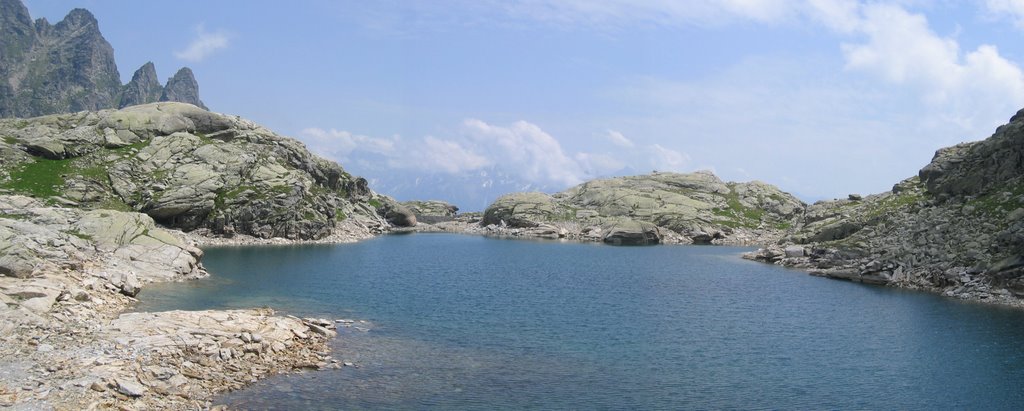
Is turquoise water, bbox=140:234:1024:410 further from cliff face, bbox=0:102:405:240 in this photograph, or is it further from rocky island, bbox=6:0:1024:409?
cliff face, bbox=0:102:405:240

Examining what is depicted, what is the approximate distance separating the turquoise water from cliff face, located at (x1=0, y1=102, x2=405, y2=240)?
30.6 metres

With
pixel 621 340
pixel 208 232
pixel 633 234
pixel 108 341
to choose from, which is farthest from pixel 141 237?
pixel 633 234

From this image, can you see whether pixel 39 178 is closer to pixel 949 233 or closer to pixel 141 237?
pixel 141 237

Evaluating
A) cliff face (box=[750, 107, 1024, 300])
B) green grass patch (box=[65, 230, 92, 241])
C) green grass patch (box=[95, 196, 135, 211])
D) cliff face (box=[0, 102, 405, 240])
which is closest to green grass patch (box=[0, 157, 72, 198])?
cliff face (box=[0, 102, 405, 240])

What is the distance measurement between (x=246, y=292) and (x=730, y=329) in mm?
50136

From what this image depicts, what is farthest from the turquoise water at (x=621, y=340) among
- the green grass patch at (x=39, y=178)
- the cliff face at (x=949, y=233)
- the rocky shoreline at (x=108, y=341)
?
the green grass patch at (x=39, y=178)

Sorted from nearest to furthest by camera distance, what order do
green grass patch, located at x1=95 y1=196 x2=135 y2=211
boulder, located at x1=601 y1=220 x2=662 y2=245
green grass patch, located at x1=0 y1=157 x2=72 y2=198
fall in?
green grass patch, located at x1=0 y1=157 x2=72 y2=198
green grass patch, located at x1=95 y1=196 x2=135 y2=211
boulder, located at x1=601 y1=220 x2=662 y2=245

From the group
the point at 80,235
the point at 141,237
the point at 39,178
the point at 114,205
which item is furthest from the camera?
the point at 114,205

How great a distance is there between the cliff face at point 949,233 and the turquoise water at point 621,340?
5.63 metres

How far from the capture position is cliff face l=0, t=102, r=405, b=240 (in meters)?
114

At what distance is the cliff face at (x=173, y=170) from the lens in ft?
373

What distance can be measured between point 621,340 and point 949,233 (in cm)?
6194

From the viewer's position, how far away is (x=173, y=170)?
415ft

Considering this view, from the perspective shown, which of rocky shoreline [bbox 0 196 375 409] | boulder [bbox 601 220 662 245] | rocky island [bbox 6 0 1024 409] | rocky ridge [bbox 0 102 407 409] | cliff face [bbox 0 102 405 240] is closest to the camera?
rocky shoreline [bbox 0 196 375 409]
